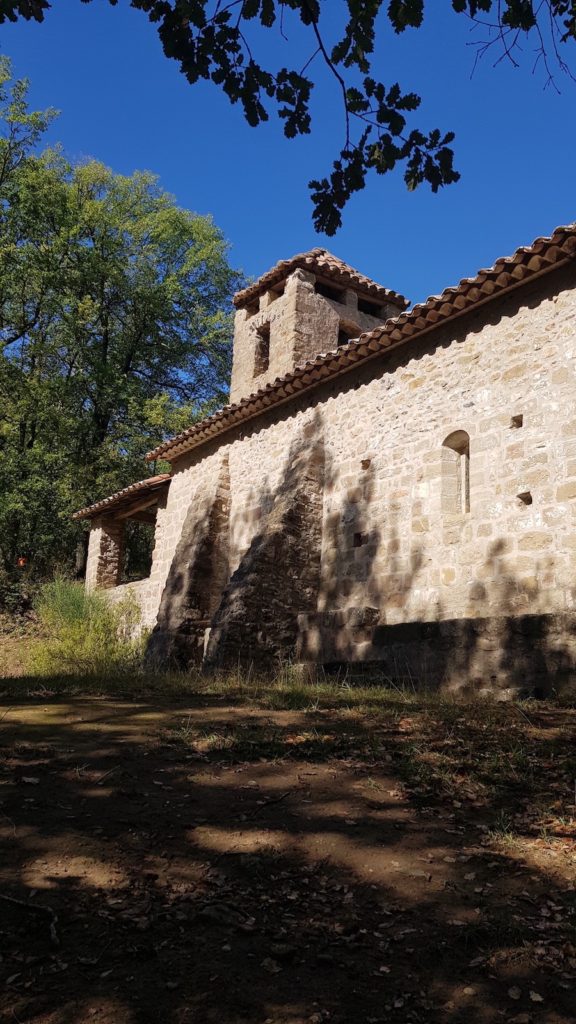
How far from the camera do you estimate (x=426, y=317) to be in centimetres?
935

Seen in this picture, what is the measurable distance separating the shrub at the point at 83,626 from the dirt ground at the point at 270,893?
9462 millimetres

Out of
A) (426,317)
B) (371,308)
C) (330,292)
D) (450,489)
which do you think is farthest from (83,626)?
(371,308)

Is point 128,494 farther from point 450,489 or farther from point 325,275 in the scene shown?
point 450,489

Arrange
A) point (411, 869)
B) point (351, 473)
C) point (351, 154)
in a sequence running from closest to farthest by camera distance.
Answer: point (411, 869)
point (351, 154)
point (351, 473)

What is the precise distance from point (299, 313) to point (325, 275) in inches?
60.5

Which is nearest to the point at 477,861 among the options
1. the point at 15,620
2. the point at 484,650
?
the point at 484,650

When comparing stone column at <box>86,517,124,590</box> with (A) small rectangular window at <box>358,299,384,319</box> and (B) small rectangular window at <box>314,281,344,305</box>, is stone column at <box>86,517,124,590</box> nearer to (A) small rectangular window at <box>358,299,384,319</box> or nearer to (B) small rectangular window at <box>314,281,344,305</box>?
(B) small rectangular window at <box>314,281,344,305</box>

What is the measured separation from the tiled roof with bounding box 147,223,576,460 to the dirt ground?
219 inches

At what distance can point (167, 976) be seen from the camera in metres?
2.51

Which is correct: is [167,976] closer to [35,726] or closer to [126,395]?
[35,726]

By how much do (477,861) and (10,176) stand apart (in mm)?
26113

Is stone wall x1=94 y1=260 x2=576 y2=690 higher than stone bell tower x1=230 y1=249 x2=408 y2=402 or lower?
lower

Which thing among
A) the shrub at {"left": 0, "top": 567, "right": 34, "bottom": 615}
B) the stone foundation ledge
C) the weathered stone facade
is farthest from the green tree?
the stone foundation ledge

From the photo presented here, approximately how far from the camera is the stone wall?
7.80m
